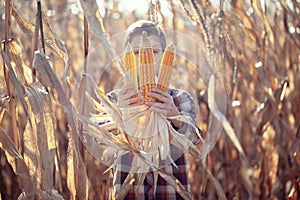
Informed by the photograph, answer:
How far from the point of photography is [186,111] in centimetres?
107

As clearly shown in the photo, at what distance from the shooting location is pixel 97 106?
36.4 inches

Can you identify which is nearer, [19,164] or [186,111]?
[19,164]

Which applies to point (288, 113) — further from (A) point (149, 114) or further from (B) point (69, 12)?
(B) point (69, 12)

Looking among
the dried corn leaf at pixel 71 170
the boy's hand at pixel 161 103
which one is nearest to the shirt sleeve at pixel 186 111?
the boy's hand at pixel 161 103

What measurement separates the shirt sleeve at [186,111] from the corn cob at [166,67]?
0.12 m

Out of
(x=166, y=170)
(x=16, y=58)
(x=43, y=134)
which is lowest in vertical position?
(x=166, y=170)

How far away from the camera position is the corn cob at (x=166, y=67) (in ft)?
2.95

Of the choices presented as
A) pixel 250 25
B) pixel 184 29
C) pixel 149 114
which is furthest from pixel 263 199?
pixel 184 29

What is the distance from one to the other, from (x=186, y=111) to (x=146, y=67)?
20 cm

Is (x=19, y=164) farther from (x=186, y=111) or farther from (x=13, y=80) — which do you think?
(x=186, y=111)

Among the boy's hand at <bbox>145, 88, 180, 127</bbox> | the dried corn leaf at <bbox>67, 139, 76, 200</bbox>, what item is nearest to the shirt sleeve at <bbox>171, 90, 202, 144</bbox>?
the boy's hand at <bbox>145, 88, 180, 127</bbox>

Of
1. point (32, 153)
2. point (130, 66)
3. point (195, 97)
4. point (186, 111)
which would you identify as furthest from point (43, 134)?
point (195, 97)

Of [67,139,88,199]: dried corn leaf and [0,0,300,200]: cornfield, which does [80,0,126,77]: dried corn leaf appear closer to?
[0,0,300,200]: cornfield

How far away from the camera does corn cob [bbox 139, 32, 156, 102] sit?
88cm
